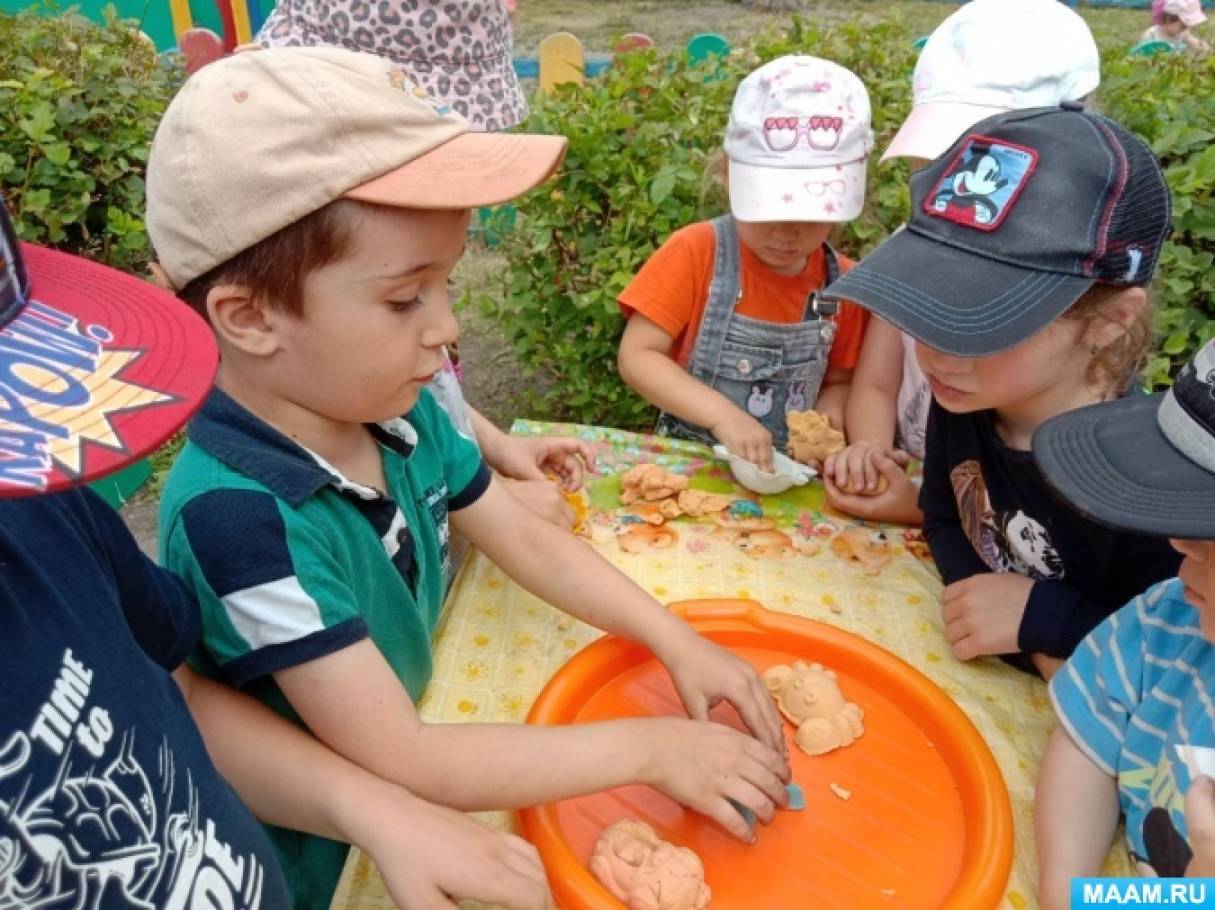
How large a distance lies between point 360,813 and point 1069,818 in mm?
761

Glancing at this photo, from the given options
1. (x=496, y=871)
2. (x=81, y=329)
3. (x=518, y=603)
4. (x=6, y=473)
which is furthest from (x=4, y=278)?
(x=518, y=603)

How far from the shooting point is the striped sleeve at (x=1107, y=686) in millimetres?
1088

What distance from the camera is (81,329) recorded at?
0.58m

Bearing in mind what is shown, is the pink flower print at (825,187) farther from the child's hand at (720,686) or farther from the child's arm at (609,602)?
the child's hand at (720,686)

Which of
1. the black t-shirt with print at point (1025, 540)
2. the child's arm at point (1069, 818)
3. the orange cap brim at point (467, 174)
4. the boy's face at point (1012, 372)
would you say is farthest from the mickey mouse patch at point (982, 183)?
the child's arm at point (1069, 818)

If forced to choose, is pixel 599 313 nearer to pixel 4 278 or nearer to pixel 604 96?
pixel 604 96

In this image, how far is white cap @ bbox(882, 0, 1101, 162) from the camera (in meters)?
1.77

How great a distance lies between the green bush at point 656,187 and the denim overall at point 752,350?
0.36m

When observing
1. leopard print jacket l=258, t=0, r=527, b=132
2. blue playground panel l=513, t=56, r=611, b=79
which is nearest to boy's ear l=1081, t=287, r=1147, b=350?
leopard print jacket l=258, t=0, r=527, b=132

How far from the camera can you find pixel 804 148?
187 centimetres

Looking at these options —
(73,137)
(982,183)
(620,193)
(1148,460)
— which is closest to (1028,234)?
(982,183)

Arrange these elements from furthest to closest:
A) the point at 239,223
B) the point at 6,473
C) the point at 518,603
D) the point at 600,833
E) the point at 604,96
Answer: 1. the point at 604,96
2. the point at 518,603
3. the point at 600,833
4. the point at 239,223
5. the point at 6,473

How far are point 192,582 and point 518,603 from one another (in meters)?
0.56

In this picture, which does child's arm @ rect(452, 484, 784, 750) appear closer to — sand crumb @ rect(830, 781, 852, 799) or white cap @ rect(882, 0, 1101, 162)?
sand crumb @ rect(830, 781, 852, 799)
